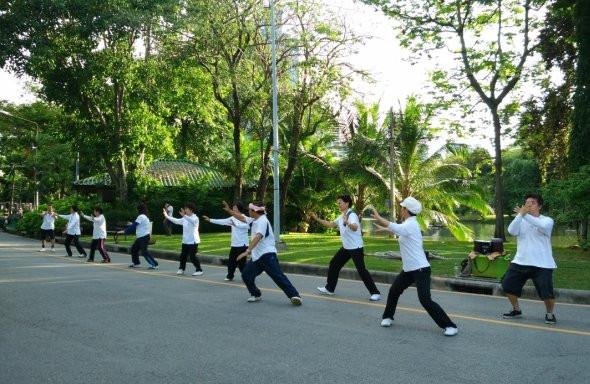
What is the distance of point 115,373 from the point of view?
18.0 feet

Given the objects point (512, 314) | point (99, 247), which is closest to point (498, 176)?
point (99, 247)

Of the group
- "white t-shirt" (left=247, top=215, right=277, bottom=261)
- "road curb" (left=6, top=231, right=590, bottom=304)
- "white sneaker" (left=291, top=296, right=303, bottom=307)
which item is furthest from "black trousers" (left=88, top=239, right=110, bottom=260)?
"white sneaker" (left=291, top=296, right=303, bottom=307)

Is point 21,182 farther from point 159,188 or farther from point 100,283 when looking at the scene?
point 100,283

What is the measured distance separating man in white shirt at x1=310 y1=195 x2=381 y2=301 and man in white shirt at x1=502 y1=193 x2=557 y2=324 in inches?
101

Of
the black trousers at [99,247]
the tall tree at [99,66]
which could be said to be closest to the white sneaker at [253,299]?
the black trousers at [99,247]

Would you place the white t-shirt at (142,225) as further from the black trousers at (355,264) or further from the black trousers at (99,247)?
the black trousers at (355,264)

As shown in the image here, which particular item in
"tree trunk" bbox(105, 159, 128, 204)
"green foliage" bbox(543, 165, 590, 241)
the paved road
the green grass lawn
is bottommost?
the paved road

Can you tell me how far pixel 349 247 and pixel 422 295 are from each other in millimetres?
3237

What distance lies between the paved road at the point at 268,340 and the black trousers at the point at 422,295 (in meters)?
0.22

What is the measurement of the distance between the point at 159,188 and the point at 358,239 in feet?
83.7

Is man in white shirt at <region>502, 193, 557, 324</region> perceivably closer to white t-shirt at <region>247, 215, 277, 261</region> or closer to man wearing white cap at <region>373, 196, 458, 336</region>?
man wearing white cap at <region>373, 196, 458, 336</region>

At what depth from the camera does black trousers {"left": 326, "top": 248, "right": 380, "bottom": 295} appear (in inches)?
399

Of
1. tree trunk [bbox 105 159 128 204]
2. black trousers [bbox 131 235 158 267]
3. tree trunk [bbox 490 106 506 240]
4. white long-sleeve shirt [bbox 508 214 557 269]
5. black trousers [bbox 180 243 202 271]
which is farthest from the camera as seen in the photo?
tree trunk [bbox 105 159 128 204]

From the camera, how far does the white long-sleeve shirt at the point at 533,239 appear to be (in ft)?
25.7
